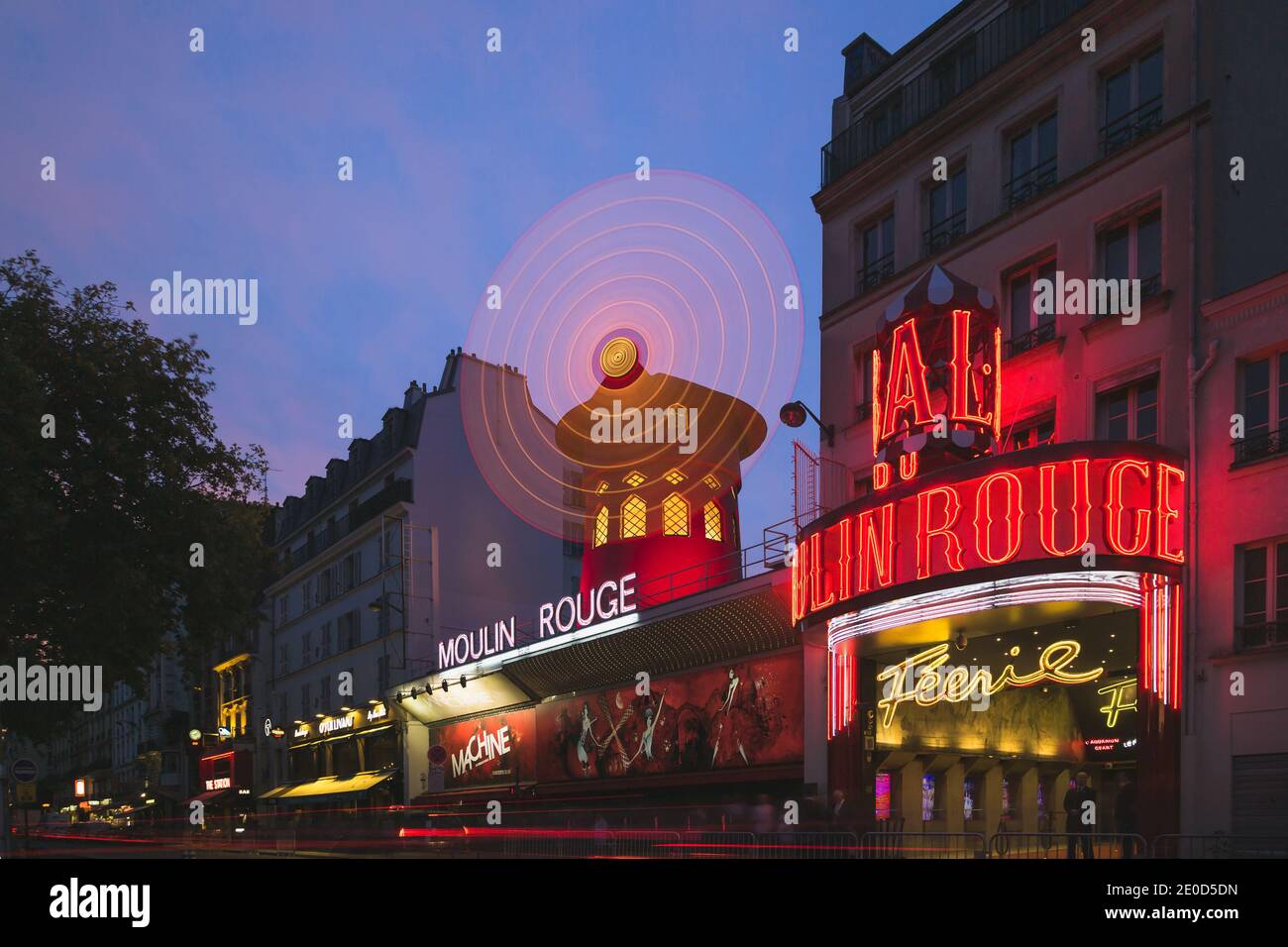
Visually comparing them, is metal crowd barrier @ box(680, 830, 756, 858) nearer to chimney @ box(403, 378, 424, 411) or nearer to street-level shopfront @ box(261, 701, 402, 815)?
street-level shopfront @ box(261, 701, 402, 815)

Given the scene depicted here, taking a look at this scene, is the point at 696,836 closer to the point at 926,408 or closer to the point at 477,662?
the point at 926,408

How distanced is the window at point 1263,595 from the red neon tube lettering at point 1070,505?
2165mm

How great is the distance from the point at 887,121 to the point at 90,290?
627 inches

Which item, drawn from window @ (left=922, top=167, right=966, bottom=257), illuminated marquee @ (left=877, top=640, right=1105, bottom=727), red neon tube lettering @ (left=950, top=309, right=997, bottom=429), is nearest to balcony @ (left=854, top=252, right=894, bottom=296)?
window @ (left=922, top=167, right=966, bottom=257)

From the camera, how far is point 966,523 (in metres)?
17.6

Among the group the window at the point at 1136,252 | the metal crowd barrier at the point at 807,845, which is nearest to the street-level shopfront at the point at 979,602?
the window at the point at 1136,252

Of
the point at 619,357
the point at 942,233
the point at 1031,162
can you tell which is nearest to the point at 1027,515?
the point at 1031,162

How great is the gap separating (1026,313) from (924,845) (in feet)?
32.2

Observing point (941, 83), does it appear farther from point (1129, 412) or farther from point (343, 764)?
point (343, 764)

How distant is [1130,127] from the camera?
19266mm

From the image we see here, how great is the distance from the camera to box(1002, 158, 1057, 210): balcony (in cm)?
2069

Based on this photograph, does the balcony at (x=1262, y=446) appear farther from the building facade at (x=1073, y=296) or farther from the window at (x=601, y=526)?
the window at (x=601, y=526)

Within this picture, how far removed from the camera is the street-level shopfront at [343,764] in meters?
42.5
